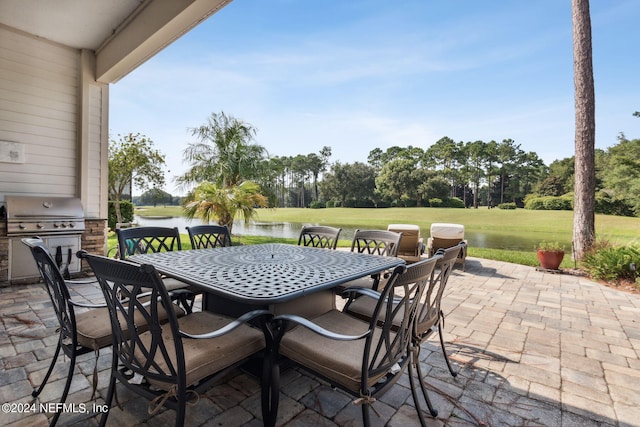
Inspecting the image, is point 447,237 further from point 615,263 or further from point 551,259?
point 615,263

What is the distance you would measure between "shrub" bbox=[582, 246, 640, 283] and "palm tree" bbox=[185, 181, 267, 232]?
6635mm

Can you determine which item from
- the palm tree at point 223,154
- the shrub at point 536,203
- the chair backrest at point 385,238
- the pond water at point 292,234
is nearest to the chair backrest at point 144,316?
the chair backrest at point 385,238

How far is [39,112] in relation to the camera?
13.8 ft

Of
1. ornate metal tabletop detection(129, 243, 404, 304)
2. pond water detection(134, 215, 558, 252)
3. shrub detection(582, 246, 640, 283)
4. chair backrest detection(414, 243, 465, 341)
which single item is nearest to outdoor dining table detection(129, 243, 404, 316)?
ornate metal tabletop detection(129, 243, 404, 304)

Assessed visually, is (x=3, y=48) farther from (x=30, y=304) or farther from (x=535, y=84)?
(x=535, y=84)

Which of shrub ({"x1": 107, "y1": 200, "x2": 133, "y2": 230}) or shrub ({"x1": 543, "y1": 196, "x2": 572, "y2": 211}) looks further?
shrub ({"x1": 543, "y1": 196, "x2": 572, "y2": 211})

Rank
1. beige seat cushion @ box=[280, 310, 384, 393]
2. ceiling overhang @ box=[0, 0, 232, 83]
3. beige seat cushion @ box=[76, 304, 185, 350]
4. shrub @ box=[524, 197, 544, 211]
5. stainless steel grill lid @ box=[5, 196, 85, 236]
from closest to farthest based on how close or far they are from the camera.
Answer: beige seat cushion @ box=[280, 310, 384, 393] < beige seat cushion @ box=[76, 304, 185, 350] < ceiling overhang @ box=[0, 0, 232, 83] < stainless steel grill lid @ box=[5, 196, 85, 236] < shrub @ box=[524, 197, 544, 211]

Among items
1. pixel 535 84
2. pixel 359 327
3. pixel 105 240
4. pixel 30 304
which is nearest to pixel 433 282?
pixel 359 327

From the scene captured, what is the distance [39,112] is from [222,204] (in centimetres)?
348

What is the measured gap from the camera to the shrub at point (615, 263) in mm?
4551

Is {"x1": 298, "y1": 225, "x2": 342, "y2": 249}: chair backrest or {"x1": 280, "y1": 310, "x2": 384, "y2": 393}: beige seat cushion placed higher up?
{"x1": 298, "y1": 225, "x2": 342, "y2": 249}: chair backrest

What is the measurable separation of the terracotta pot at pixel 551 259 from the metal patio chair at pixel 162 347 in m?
5.89

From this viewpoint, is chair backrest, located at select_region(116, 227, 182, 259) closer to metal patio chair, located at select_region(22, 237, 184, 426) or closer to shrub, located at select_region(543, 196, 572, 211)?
metal patio chair, located at select_region(22, 237, 184, 426)

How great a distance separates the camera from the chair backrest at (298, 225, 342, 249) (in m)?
3.25
